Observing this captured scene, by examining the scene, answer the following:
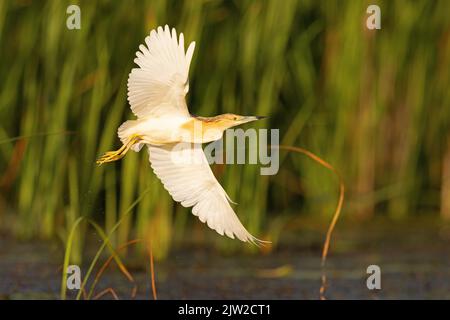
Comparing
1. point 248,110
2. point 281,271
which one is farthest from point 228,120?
point 248,110

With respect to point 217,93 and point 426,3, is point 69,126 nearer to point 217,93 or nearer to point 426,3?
point 217,93

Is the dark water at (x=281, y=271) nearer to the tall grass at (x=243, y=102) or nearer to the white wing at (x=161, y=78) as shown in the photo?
the tall grass at (x=243, y=102)

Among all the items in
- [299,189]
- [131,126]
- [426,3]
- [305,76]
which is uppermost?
[426,3]

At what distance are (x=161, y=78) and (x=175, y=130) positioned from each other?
31 cm

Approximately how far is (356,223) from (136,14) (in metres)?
2.05

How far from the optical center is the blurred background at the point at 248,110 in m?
5.93

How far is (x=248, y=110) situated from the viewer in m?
6.26

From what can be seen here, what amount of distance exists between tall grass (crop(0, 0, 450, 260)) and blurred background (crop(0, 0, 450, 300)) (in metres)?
0.01

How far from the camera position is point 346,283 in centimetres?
573

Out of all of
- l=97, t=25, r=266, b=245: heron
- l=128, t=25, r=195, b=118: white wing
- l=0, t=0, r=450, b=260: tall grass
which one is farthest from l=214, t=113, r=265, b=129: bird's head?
l=0, t=0, r=450, b=260: tall grass

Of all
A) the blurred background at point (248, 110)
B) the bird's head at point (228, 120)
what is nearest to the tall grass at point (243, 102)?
the blurred background at point (248, 110)

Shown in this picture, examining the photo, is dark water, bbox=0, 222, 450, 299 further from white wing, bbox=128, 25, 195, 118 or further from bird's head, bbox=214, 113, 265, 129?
bird's head, bbox=214, 113, 265, 129

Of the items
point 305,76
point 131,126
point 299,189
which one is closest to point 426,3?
point 305,76
